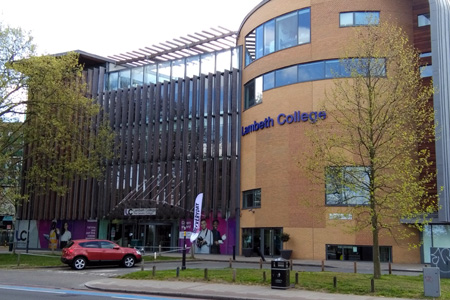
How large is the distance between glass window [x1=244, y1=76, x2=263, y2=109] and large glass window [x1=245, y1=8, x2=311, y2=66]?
1974mm

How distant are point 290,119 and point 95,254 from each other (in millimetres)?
15975

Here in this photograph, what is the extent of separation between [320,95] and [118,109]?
21.0 m

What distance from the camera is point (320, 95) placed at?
32.1 m

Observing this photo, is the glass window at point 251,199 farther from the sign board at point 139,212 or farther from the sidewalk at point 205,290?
the sidewalk at point 205,290

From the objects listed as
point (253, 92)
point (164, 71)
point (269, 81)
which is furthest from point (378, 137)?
point (164, 71)

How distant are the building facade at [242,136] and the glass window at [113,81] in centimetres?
11

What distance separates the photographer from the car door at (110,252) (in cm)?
2491

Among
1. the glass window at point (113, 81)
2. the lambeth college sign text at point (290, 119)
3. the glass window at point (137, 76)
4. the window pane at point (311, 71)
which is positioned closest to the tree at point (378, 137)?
the lambeth college sign text at point (290, 119)

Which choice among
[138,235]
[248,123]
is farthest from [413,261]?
[138,235]

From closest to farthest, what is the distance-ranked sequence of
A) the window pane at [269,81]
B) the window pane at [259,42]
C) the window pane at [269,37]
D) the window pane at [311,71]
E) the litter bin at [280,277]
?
the litter bin at [280,277] < the window pane at [311,71] < the window pane at [269,81] < the window pane at [269,37] < the window pane at [259,42]

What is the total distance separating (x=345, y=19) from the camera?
32375 mm

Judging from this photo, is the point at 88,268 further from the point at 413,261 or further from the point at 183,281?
the point at 413,261

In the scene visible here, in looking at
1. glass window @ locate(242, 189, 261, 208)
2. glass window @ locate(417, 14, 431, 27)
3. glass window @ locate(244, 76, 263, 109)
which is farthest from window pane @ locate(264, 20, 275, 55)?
glass window @ locate(242, 189, 261, 208)

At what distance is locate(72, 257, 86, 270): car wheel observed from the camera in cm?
2430
